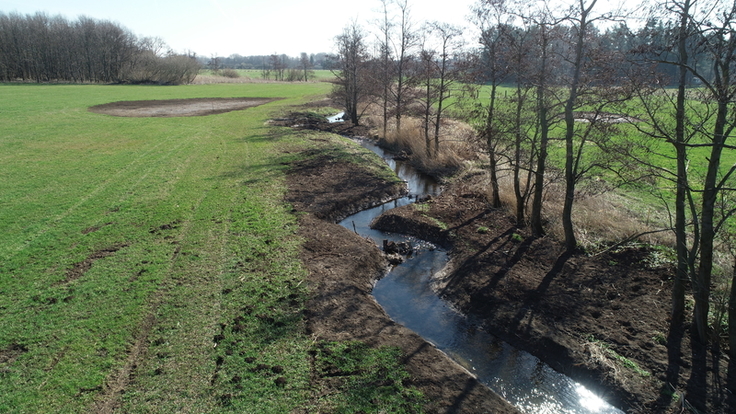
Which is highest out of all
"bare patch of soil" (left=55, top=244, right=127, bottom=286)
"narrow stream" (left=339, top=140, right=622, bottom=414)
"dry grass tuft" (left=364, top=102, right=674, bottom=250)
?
"dry grass tuft" (left=364, top=102, right=674, bottom=250)

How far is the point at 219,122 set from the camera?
27.2m

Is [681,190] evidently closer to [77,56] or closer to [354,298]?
[354,298]

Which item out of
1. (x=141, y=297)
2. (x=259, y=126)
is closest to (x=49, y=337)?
(x=141, y=297)

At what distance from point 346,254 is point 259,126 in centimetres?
1913

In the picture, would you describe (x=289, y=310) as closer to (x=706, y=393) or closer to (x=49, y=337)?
(x=49, y=337)

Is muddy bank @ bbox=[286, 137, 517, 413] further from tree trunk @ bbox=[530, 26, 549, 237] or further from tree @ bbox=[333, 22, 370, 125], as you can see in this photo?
tree @ bbox=[333, 22, 370, 125]

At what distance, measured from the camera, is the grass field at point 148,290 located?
5.12 m

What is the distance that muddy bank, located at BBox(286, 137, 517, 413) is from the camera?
17.7 ft

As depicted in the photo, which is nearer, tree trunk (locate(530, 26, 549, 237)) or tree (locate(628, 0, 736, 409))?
tree (locate(628, 0, 736, 409))

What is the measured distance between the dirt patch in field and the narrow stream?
2627cm

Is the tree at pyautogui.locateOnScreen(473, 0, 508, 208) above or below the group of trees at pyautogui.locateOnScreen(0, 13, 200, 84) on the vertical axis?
below

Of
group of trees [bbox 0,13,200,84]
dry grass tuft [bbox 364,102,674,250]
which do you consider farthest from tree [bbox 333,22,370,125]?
group of trees [bbox 0,13,200,84]

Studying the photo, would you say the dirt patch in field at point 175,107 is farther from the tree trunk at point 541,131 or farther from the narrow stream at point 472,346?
the tree trunk at point 541,131

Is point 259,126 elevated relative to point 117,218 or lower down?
elevated
